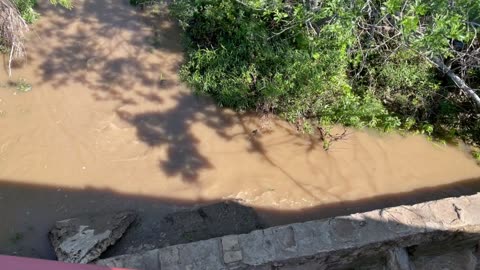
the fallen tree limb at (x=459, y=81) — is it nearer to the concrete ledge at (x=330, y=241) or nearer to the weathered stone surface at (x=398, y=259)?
the concrete ledge at (x=330, y=241)

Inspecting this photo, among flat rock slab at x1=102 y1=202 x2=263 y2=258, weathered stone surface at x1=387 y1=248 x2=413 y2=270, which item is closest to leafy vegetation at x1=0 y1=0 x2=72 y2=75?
flat rock slab at x1=102 y1=202 x2=263 y2=258

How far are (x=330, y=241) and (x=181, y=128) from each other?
2.34 m

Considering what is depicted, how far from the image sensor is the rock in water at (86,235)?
3.89m

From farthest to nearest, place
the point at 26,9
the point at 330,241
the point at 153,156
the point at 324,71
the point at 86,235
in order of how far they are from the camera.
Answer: the point at 26,9 < the point at 324,71 < the point at 153,156 < the point at 86,235 < the point at 330,241

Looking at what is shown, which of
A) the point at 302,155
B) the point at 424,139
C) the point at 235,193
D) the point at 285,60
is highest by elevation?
the point at 285,60

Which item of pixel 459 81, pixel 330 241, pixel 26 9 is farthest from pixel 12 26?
pixel 459 81

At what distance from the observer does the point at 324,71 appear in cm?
517

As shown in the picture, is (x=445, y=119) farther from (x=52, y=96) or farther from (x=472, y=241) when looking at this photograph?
(x=52, y=96)

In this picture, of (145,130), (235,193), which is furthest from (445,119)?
(145,130)

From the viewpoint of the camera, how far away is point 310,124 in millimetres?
5301

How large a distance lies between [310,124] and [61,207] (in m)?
2.96

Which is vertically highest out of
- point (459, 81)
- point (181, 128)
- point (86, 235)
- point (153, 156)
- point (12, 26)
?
point (459, 81)

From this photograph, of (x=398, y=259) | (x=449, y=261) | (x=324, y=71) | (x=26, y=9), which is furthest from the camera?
(x=26, y=9)

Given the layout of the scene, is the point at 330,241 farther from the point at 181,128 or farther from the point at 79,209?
the point at 79,209
